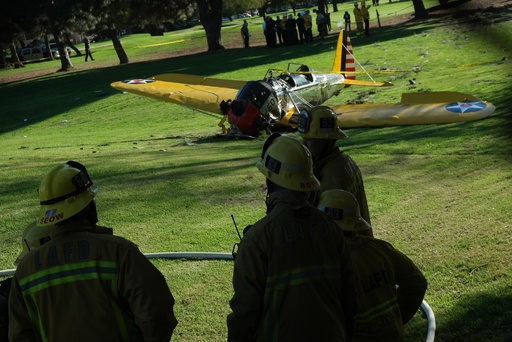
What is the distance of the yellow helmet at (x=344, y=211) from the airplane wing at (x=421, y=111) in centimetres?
1185

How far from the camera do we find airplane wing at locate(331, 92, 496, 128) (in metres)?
16.0

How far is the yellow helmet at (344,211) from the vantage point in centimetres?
418

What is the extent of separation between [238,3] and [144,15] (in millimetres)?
10006

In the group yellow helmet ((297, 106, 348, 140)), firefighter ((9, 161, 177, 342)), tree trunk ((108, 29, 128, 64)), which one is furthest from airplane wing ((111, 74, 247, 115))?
tree trunk ((108, 29, 128, 64))

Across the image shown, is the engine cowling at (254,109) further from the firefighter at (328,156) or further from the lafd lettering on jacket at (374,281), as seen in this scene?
the lafd lettering on jacket at (374,281)

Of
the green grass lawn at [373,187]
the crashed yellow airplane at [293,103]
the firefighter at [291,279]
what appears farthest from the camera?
the crashed yellow airplane at [293,103]

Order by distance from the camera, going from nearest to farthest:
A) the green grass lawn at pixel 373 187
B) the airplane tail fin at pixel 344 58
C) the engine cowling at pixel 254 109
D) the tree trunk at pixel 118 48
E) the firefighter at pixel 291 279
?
the firefighter at pixel 291 279 < the green grass lawn at pixel 373 187 < the engine cowling at pixel 254 109 < the airplane tail fin at pixel 344 58 < the tree trunk at pixel 118 48

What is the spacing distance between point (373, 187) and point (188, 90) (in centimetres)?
1171

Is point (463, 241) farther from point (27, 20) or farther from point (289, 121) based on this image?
point (27, 20)

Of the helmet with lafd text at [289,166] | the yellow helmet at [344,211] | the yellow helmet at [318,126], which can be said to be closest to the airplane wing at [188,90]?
the yellow helmet at [318,126]

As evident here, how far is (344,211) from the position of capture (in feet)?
13.7

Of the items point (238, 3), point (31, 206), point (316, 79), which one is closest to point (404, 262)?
point (31, 206)

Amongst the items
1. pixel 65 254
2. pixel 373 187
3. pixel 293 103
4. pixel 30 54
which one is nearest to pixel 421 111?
pixel 293 103

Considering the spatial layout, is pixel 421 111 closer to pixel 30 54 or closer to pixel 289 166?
pixel 289 166
